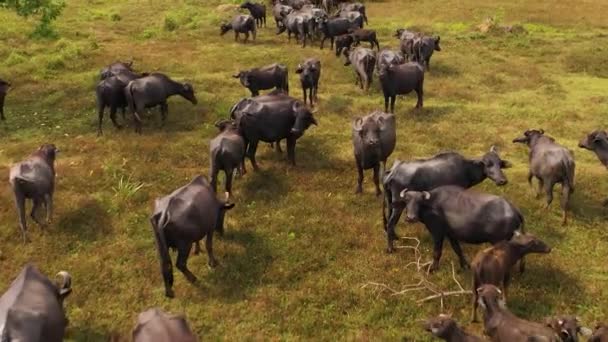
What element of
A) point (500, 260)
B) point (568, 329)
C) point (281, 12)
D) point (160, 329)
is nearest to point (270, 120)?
point (500, 260)

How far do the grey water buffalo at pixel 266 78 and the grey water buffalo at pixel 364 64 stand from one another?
3.41m

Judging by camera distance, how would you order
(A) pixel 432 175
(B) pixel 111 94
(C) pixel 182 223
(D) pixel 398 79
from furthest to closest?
(D) pixel 398 79, (B) pixel 111 94, (A) pixel 432 175, (C) pixel 182 223

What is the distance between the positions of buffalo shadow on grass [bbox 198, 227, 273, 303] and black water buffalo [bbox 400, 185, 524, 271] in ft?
10.2

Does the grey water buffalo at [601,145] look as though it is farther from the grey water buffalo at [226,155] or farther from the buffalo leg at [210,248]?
the buffalo leg at [210,248]

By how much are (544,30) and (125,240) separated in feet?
87.9

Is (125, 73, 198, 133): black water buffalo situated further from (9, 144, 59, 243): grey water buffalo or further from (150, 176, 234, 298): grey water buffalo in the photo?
(150, 176, 234, 298): grey water buffalo

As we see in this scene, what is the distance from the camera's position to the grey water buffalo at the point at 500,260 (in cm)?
914

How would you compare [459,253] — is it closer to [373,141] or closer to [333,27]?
[373,141]

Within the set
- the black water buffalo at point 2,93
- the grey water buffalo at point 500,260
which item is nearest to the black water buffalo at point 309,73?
the black water buffalo at point 2,93

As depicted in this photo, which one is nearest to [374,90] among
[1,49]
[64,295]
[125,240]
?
[125,240]

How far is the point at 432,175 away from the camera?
37.7 feet

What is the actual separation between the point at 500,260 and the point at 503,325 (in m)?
1.52

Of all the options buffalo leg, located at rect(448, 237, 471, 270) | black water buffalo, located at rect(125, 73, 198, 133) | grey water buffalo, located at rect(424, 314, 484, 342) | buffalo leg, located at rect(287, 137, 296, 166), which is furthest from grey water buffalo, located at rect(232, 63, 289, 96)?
grey water buffalo, located at rect(424, 314, 484, 342)

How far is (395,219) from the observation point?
11.2 m
